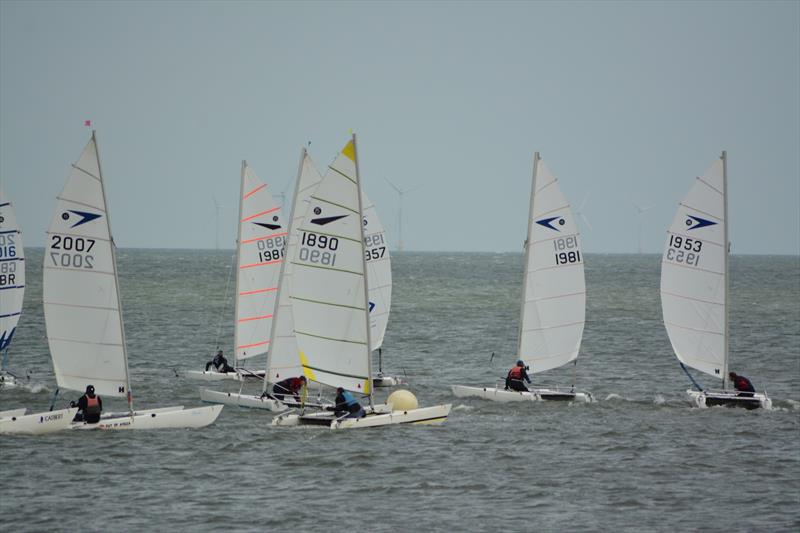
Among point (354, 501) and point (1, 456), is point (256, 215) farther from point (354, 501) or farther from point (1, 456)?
point (354, 501)

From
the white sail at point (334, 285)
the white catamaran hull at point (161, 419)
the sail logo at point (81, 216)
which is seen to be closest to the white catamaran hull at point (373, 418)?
the white sail at point (334, 285)

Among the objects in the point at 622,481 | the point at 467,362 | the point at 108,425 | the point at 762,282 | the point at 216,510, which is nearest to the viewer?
the point at 216,510

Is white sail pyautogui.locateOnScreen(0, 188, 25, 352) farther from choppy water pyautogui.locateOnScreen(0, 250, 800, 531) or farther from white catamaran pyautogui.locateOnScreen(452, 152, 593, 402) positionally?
white catamaran pyautogui.locateOnScreen(452, 152, 593, 402)

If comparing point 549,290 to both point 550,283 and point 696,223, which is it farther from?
point 696,223

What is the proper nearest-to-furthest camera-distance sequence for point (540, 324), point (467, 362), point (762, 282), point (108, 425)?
point (108, 425) → point (540, 324) → point (467, 362) → point (762, 282)

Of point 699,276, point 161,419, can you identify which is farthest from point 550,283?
point 161,419

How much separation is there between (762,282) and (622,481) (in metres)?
136

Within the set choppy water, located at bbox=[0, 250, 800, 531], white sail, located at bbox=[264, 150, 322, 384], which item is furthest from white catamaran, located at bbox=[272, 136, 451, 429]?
white sail, located at bbox=[264, 150, 322, 384]

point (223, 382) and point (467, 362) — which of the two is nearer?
point (223, 382)

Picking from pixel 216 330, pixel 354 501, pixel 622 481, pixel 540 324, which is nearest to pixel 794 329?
pixel 216 330

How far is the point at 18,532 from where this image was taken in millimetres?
23000

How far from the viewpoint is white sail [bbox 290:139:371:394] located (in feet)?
106

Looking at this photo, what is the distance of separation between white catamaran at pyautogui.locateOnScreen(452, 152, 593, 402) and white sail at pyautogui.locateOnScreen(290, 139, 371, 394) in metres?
7.26

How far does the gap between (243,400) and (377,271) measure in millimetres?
9078
